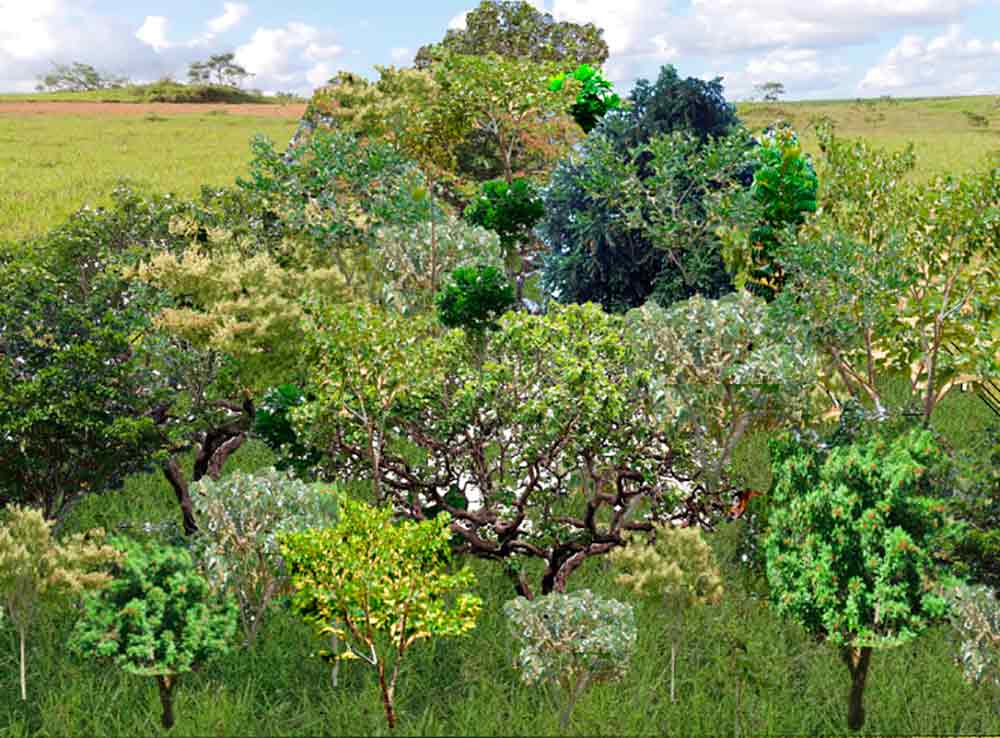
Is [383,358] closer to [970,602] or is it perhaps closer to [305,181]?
[970,602]

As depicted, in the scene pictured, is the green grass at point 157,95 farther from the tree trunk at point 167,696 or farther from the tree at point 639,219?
the tree trunk at point 167,696

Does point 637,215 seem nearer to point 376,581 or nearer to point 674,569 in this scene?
point 674,569

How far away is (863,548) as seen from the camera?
11.2 metres

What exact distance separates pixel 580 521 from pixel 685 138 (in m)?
9.42

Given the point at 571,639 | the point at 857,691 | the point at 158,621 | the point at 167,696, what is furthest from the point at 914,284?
the point at 167,696

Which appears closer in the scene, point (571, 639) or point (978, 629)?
point (978, 629)

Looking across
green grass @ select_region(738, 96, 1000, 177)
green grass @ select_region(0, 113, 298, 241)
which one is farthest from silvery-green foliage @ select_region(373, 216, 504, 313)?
green grass @ select_region(738, 96, 1000, 177)

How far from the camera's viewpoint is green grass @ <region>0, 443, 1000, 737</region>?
11633 mm

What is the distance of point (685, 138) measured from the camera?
2014cm

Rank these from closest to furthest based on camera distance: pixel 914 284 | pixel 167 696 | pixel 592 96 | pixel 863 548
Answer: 1. pixel 863 548
2. pixel 167 696
3. pixel 914 284
4. pixel 592 96

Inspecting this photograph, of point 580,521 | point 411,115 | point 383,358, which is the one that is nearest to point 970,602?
point 580,521

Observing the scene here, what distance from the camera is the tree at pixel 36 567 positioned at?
11430 millimetres

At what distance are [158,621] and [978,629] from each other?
9.75m

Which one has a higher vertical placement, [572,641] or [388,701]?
[572,641]
